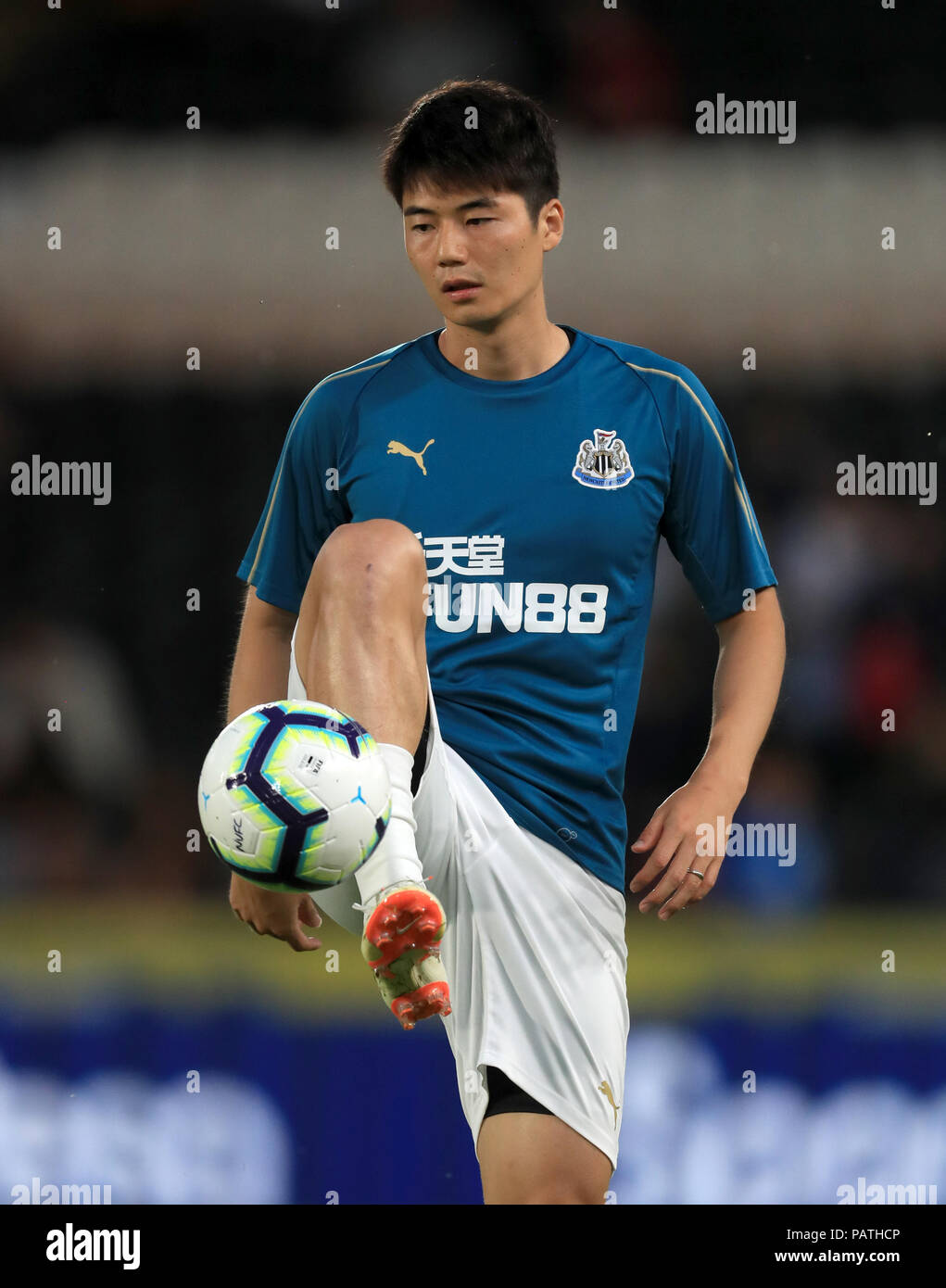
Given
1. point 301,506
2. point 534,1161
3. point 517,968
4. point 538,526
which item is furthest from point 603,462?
point 534,1161

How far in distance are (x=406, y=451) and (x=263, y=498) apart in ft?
3.39

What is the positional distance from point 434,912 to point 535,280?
3.82ft

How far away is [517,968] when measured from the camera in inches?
94.8

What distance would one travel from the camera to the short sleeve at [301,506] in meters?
2.69

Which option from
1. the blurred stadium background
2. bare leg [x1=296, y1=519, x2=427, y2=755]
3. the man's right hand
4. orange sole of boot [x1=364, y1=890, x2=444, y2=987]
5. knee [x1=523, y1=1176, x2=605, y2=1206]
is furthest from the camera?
the blurred stadium background

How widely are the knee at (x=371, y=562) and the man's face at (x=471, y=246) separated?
1.71ft

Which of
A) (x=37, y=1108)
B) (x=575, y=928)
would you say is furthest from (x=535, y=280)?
(x=37, y=1108)

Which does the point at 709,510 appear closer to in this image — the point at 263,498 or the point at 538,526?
the point at 538,526

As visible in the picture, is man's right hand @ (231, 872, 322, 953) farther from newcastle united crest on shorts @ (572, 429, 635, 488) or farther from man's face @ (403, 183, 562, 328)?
man's face @ (403, 183, 562, 328)

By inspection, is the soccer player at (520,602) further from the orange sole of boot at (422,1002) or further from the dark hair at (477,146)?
the orange sole of boot at (422,1002)

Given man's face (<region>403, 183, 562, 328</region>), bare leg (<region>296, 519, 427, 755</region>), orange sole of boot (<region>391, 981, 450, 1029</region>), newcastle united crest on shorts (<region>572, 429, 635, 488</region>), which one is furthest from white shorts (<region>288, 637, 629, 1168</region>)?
man's face (<region>403, 183, 562, 328</region>)

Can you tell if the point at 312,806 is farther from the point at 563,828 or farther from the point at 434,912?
the point at 563,828

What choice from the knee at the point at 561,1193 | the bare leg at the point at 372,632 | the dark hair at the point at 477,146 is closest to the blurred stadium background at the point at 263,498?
the knee at the point at 561,1193

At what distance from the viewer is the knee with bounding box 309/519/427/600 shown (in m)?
2.07
